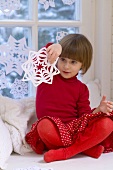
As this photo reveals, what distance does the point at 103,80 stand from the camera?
201 centimetres

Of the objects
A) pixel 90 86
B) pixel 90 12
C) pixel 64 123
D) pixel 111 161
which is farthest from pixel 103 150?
pixel 90 12

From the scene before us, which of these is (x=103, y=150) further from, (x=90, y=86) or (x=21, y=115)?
(x=90, y=86)

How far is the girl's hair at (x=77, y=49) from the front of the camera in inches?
62.7

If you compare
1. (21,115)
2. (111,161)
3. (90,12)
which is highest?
(90,12)

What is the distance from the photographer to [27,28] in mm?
1908

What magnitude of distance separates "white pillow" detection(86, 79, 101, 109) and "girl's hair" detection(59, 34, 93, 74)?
310 millimetres

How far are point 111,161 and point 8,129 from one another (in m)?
0.44

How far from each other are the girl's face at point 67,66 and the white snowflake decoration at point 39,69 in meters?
0.06

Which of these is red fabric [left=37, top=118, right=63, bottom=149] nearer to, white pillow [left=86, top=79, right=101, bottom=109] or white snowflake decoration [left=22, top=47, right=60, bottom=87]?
white snowflake decoration [left=22, top=47, right=60, bottom=87]

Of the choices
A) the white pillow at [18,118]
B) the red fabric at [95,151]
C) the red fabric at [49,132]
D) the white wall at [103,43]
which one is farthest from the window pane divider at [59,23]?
the red fabric at [95,151]

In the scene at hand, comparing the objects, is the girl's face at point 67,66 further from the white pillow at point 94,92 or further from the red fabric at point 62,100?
the white pillow at point 94,92

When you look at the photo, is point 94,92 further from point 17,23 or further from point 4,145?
point 4,145

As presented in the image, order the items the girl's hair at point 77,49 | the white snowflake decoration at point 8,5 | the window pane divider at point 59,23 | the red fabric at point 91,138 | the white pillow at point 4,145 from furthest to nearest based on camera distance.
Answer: the window pane divider at point 59,23
the white snowflake decoration at point 8,5
the girl's hair at point 77,49
the red fabric at point 91,138
the white pillow at point 4,145

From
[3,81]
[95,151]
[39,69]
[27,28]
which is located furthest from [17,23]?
[95,151]
